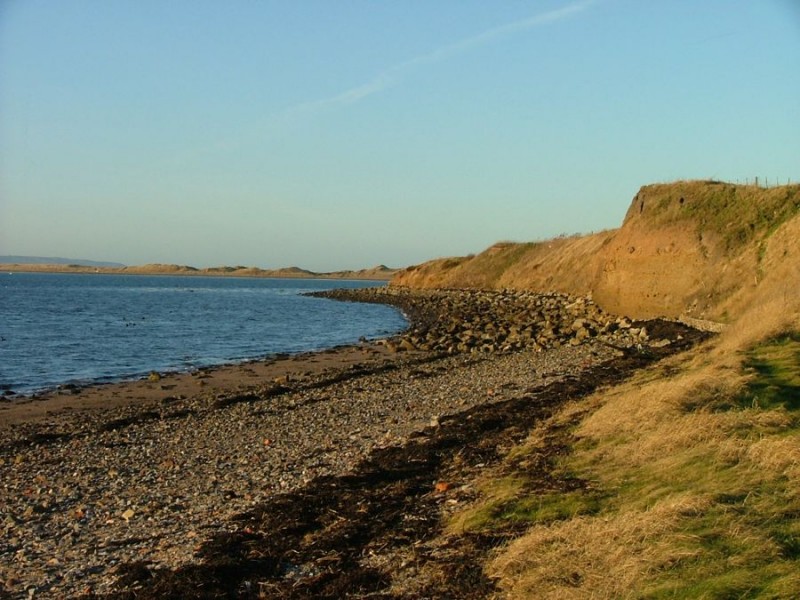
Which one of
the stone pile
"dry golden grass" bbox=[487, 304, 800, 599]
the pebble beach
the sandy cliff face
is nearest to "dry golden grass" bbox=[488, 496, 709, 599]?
"dry golden grass" bbox=[487, 304, 800, 599]

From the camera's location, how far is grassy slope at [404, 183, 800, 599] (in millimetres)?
6039

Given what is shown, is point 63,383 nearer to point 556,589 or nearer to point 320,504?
point 320,504

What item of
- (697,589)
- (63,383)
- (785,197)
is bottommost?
(63,383)

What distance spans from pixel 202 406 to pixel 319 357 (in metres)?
13.1

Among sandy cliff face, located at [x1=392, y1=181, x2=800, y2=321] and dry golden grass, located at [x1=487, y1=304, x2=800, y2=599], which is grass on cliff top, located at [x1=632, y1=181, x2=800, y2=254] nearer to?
sandy cliff face, located at [x1=392, y1=181, x2=800, y2=321]

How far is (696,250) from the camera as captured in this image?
36.7 metres

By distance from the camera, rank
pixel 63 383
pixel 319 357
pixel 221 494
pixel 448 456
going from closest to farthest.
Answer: pixel 221 494, pixel 448 456, pixel 63 383, pixel 319 357

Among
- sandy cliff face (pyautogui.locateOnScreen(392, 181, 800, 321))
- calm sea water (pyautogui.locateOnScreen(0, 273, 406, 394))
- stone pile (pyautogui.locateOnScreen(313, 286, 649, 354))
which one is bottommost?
calm sea water (pyautogui.locateOnScreen(0, 273, 406, 394))

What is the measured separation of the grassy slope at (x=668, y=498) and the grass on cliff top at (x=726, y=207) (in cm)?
2167

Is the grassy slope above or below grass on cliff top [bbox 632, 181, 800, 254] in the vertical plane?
below

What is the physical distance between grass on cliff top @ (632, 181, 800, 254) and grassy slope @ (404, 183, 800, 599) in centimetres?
2167

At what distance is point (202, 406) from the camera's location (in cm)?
2155

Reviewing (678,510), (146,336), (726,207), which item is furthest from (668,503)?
(146,336)

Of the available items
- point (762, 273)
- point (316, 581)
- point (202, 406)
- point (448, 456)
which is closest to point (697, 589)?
point (316, 581)
